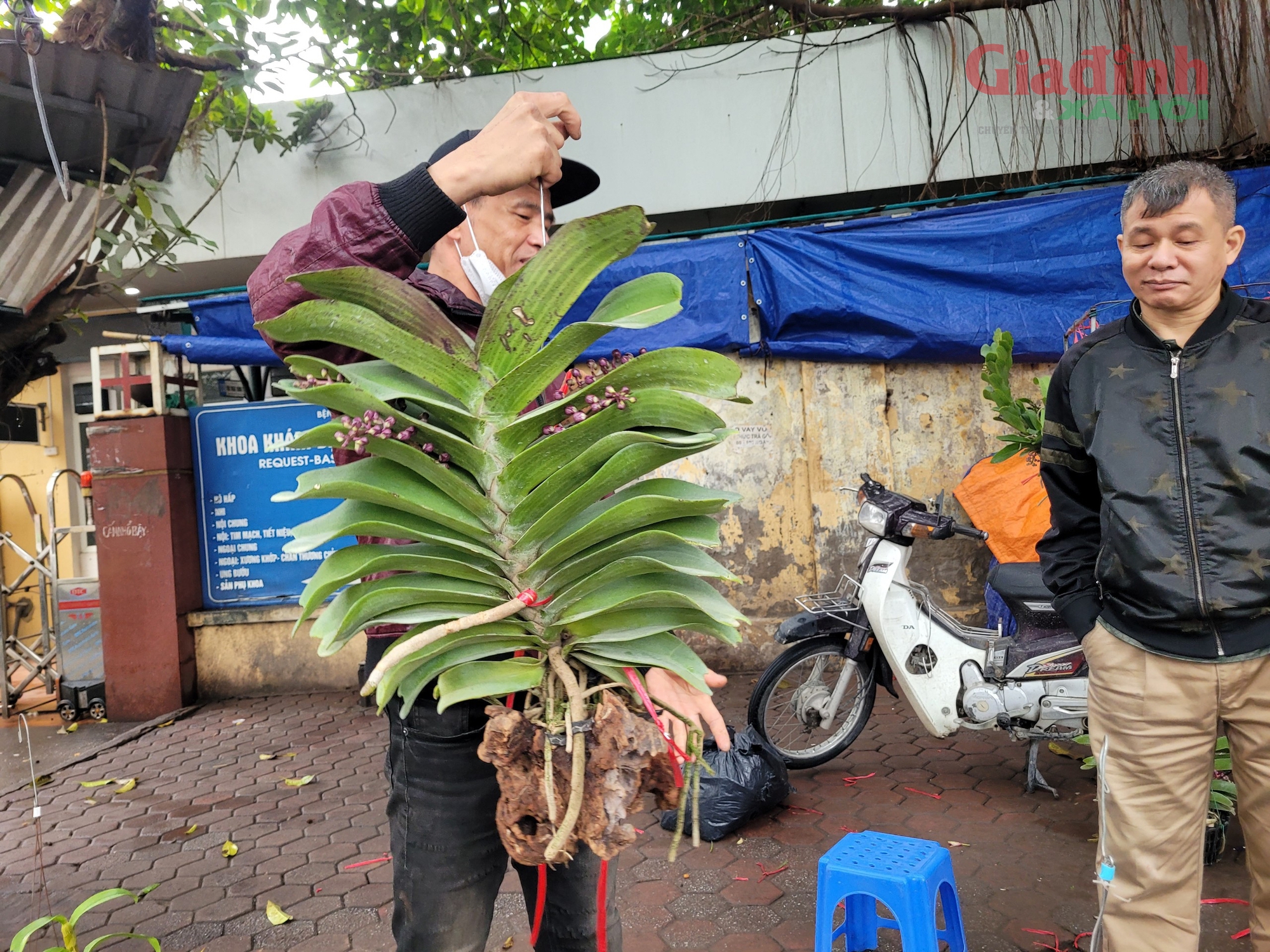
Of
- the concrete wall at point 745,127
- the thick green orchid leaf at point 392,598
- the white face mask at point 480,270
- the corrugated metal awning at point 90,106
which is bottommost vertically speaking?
the thick green orchid leaf at point 392,598

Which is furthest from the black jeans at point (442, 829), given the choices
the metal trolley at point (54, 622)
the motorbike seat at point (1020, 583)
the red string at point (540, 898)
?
the metal trolley at point (54, 622)

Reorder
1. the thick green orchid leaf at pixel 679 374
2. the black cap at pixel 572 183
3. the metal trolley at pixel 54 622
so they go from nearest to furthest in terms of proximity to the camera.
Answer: the thick green orchid leaf at pixel 679 374, the black cap at pixel 572 183, the metal trolley at pixel 54 622

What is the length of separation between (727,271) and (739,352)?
546 mm

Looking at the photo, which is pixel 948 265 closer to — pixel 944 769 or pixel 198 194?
pixel 944 769

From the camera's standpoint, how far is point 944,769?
4051 mm

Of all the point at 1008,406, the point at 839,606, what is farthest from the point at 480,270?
the point at 839,606

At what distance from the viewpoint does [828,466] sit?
227 inches

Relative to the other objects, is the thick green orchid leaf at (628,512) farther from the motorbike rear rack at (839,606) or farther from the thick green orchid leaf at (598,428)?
the motorbike rear rack at (839,606)

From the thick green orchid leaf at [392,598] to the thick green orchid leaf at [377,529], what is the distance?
2.2 inches

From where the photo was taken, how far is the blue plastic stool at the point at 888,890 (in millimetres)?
2062

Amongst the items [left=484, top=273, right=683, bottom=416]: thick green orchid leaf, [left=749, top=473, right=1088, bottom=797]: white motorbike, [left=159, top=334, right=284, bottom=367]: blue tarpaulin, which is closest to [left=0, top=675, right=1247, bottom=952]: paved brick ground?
[left=749, top=473, right=1088, bottom=797]: white motorbike

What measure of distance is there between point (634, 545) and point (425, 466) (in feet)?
1.13

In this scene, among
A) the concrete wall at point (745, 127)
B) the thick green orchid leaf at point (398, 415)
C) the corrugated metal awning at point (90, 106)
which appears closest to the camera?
the thick green orchid leaf at point (398, 415)

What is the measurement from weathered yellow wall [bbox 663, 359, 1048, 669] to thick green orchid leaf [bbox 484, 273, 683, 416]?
14.2 ft
